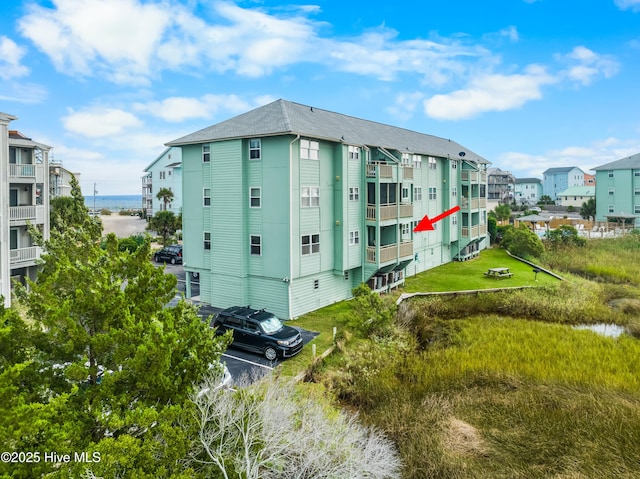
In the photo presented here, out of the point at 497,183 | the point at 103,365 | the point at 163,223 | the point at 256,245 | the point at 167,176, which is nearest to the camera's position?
the point at 103,365

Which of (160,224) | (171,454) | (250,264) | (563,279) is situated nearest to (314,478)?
(171,454)

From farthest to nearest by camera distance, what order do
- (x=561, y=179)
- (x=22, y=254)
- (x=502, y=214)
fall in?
(x=561, y=179) → (x=502, y=214) → (x=22, y=254)

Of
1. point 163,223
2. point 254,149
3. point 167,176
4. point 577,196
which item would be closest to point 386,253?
point 254,149

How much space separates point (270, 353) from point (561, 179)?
145294 millimetres

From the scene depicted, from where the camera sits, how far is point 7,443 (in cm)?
566

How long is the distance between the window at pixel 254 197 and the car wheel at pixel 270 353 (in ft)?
27.7

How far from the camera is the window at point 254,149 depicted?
22219 millimetres

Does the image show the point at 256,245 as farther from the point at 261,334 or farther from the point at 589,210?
the point at 589,210

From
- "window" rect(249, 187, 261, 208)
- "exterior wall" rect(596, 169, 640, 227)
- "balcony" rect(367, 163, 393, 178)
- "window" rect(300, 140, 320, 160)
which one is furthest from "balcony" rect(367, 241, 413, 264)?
"exterior wall" rect(596, 169, 640, 227)

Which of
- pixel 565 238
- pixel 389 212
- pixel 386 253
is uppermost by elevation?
pixel 389 212

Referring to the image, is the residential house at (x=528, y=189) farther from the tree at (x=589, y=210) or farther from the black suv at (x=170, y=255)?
the black suv at (x=170, y=255)

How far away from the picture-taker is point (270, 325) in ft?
57.7

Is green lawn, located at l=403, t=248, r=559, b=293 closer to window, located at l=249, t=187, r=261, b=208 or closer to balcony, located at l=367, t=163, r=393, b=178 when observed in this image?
balcony, located at l=367, t=163, r=393, b=178

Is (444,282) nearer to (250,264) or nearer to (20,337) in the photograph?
(250,264)
